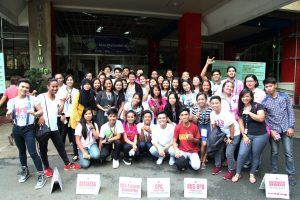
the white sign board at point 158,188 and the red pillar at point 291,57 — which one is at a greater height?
the red pillar at point 291,57

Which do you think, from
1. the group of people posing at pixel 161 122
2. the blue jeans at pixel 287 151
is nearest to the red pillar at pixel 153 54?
the group of people posing at pixel 161 122

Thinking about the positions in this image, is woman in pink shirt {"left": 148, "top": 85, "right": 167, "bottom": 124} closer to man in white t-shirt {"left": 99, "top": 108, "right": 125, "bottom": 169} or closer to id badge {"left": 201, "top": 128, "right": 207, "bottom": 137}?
man in white t-shirt {"left": 99, "top": 108, "right": 125, "bottom": 169}

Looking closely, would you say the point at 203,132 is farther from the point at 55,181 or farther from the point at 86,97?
the point at 55,181

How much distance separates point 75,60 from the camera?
16438 millimetres

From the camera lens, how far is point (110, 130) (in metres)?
4.63

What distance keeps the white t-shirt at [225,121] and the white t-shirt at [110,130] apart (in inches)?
62.8

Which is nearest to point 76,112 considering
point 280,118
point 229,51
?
point 280,118

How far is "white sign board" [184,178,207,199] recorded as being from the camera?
11.3 ft

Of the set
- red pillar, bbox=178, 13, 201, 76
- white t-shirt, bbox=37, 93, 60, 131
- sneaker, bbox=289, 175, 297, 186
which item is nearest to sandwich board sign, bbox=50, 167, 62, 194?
white t-shirt, bbox=37, 93, 60, 131

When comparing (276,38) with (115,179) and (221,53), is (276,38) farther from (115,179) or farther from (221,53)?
(115,179)

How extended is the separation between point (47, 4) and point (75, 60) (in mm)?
7574

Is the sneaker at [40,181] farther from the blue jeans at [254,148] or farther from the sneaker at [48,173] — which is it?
the blue jeans at [254,148]

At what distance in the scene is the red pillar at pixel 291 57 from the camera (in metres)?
11.6

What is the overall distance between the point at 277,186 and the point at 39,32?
8.49 m
